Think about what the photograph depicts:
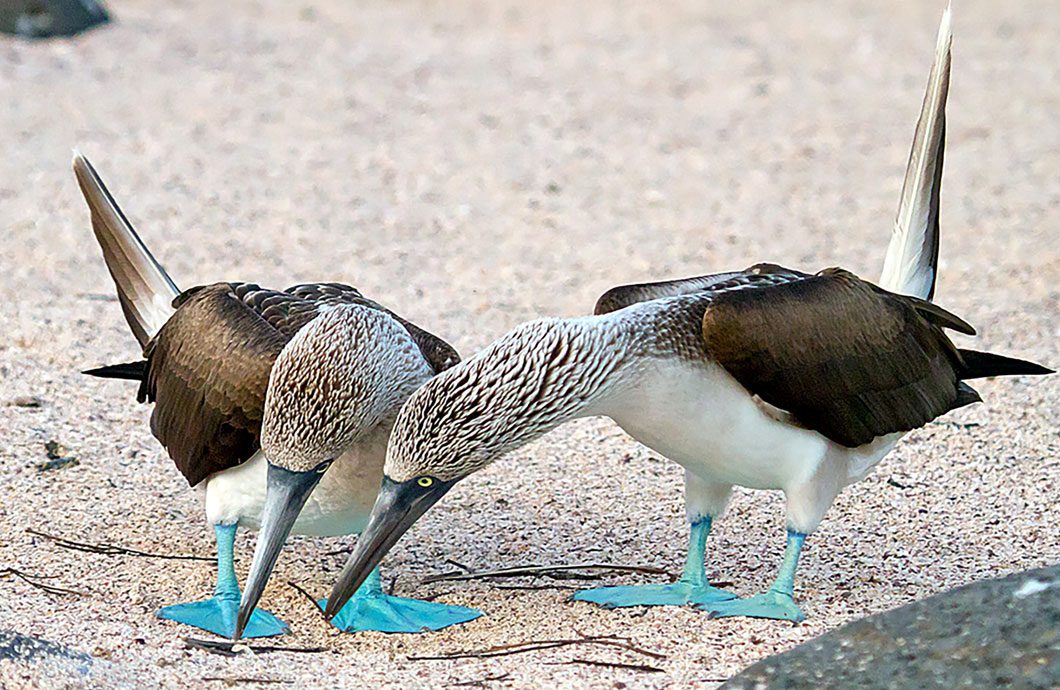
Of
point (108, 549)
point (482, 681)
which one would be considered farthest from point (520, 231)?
point (482, 681)

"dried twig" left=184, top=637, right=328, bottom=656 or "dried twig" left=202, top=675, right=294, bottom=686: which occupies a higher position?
"dried twig" left=202, top=675, right=294, bottom=686

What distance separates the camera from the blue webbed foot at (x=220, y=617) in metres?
4.55

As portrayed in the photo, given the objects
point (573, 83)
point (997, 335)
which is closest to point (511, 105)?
point (573, 83)

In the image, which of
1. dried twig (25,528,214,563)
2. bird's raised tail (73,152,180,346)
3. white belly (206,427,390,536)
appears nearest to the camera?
white belly (206,427,390,536)

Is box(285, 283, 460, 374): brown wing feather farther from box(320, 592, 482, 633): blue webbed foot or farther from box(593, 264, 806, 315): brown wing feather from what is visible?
box(320, 592, 482, 633): blue webbed foot

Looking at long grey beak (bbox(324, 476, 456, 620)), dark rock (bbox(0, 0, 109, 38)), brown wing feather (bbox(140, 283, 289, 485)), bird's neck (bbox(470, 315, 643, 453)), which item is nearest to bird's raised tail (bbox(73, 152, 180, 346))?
brown wing feather (bbox(140, 283, 289, 485))

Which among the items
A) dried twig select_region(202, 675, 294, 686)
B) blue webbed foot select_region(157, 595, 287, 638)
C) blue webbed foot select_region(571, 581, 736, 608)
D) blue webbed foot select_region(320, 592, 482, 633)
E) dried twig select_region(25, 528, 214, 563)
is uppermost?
blue webbed foot select_region(571, 581, 736, 608)

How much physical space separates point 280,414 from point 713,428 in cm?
121

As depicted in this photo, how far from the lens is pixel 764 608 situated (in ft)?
15.1

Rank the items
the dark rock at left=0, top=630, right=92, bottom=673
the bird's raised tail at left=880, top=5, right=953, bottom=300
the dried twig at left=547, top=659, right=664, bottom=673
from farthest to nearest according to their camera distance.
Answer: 1. the bird's raised tail at left=880, top=5, right=953, bottom=300
2. the dried twig at left=547, top=659, right=664, bottom=673
3. the dark rock at left=0, top=630, right=92, bottom=673

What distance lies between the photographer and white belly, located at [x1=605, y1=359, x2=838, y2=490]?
4.29 m

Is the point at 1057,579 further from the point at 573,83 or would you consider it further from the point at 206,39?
the point at 206,39

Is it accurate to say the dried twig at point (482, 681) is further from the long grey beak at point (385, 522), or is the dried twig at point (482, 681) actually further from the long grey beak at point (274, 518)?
the long grey beak at point (274, 518)

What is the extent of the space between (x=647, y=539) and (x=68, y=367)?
9.63ft
